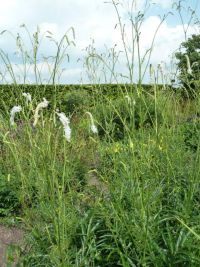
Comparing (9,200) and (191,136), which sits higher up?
(191,136)

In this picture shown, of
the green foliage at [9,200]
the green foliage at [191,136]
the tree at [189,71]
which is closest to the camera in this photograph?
the tree at [189,71]

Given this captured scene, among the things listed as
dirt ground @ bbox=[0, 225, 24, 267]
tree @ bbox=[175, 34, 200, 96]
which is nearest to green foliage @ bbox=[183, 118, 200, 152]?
tree @ bbox=[175, 34, 200, 96]

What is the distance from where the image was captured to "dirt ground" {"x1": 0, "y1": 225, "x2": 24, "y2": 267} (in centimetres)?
497

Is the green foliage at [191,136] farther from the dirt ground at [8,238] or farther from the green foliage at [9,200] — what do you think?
the dirt ground at [8,238]

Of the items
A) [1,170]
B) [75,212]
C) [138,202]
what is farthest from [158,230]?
[1,170]

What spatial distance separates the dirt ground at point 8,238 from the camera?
16.3 ft

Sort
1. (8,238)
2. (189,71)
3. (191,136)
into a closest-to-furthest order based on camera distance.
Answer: (189,71)
(8,238)
(191,136)

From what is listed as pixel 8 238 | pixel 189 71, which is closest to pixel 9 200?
pixel 8 238

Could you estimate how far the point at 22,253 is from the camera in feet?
14.0

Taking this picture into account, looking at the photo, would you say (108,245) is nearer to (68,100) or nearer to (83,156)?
(83,156)

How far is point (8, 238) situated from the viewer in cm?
543

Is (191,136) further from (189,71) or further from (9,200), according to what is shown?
(189,71)

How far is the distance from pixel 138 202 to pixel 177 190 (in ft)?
2.03

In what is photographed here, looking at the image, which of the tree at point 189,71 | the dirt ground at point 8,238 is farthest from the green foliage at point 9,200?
the tree at point 189,71
